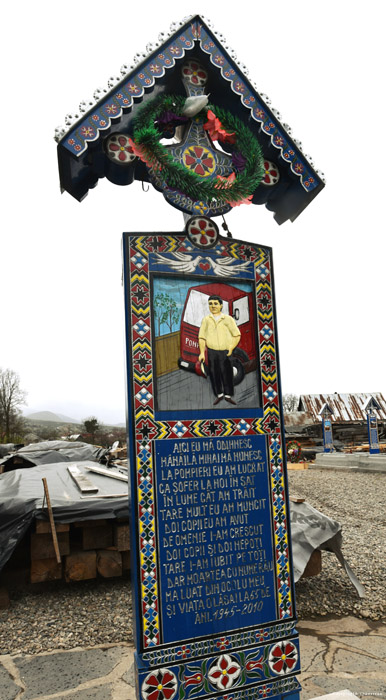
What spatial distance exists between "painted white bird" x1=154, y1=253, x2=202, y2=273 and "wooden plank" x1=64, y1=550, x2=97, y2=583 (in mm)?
4003

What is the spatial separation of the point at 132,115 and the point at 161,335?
1449 mm

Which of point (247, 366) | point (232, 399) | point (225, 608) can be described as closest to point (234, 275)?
point (247, 366)

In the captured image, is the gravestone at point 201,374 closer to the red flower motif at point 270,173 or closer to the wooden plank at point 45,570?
the red flower motif at point 270,173

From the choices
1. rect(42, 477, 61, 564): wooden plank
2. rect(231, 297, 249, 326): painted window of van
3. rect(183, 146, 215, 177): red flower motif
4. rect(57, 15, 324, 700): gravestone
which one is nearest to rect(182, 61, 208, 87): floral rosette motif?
rect(57, 15, 324, 700): gravestone

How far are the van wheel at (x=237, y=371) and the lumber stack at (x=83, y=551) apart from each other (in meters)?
3.33

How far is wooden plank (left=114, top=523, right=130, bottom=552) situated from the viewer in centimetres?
528

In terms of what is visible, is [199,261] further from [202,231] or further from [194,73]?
[194,73]

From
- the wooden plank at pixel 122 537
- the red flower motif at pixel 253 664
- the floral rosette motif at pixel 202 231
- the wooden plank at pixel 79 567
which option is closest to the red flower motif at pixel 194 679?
the red flower motif at pixel 253 664

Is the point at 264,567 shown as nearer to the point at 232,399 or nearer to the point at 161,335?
the point at 232,399

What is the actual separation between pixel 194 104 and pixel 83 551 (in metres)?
4.91

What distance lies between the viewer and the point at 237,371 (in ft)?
9.34

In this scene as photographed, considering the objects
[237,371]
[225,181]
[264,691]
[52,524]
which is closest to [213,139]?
[225,181]

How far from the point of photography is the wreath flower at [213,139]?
285cm

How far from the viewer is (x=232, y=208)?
3.06 meters
